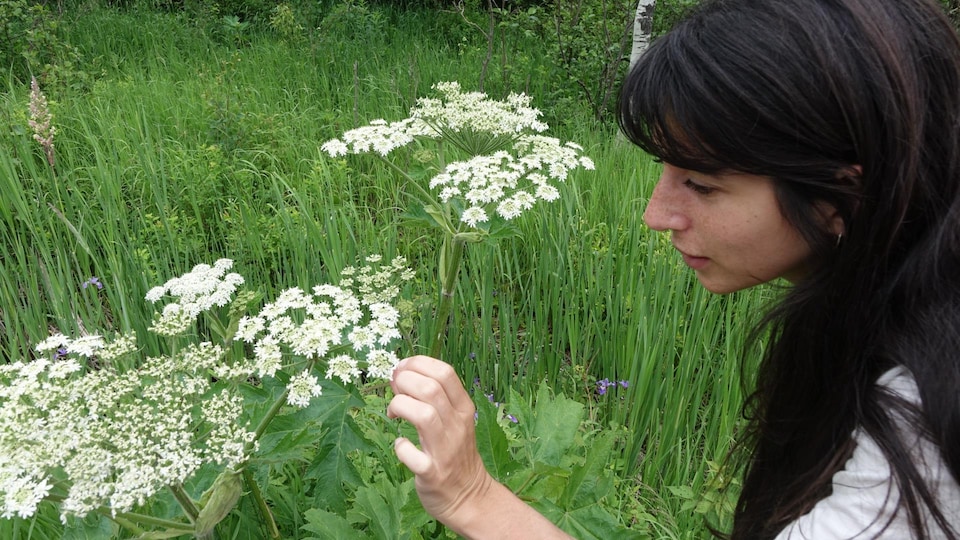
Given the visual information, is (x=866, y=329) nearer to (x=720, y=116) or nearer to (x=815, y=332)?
(x=815, y=332)

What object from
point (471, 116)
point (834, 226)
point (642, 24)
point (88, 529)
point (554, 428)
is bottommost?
point (554, 428)

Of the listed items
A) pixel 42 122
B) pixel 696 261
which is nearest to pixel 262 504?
pixel 696 261

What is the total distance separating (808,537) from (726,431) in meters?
1.46

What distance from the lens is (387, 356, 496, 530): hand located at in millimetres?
1233

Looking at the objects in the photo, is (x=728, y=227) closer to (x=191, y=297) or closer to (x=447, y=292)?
(x=447, y=292)

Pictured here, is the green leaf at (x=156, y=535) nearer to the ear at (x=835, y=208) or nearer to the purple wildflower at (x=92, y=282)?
the ear at (x=835, y=208)

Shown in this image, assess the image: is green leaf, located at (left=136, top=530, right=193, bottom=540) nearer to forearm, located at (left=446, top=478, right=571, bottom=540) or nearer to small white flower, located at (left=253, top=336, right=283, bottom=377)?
small white flower, located at (left=253, top=336, right=283, bottom=377)

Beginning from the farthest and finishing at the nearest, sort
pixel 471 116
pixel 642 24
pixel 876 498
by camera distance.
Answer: pixel 642 24 → pixel 471 116 → pixel 876 498

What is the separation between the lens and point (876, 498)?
1092mm

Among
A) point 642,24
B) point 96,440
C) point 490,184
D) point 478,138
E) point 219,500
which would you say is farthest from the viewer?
point 642,24

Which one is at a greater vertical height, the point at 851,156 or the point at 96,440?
the point at 851,156

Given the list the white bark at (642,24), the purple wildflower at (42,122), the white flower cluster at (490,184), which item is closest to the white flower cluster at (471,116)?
the white flower cluster at (490,184)

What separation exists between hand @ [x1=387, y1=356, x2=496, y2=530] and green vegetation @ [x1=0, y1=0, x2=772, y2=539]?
285 mm

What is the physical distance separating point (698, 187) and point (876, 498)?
66 centimetres
